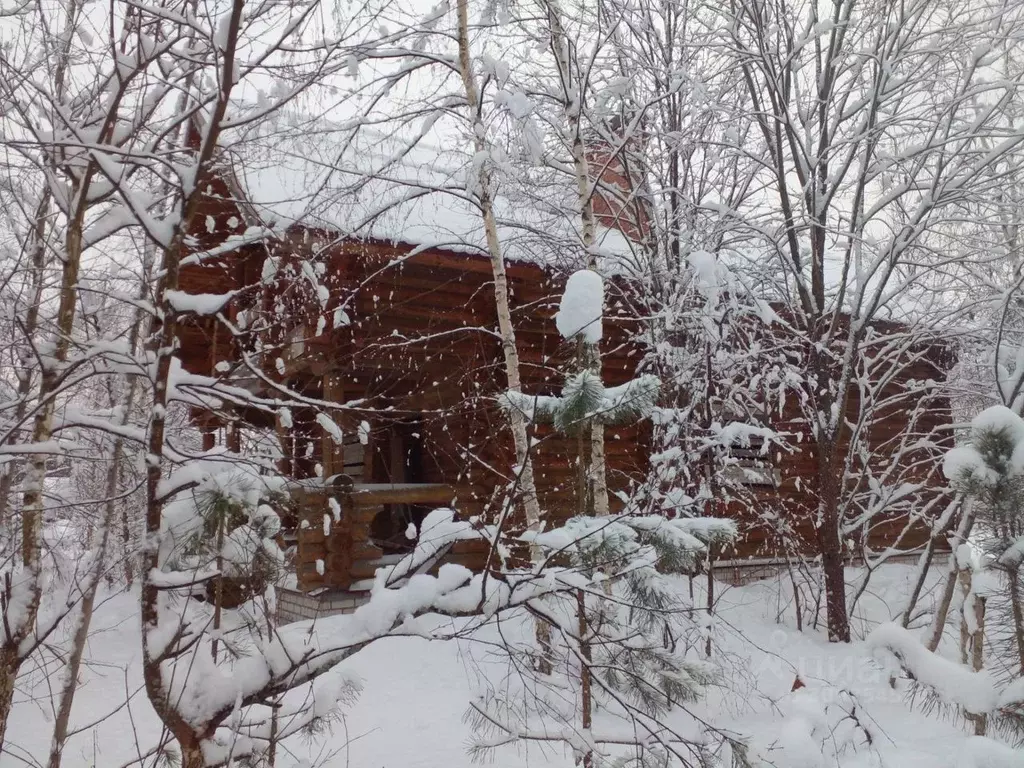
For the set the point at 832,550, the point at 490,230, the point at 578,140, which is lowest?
the point at 832,550

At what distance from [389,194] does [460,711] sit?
4.83m

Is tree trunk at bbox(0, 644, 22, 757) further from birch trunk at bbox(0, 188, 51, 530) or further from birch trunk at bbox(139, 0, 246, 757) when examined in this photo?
birch trunk at bbox(139, 0, 246, 757)

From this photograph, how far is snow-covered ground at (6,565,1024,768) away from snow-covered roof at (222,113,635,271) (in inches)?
143

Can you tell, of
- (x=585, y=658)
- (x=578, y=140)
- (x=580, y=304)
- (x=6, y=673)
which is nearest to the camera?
(x=585, y=658)

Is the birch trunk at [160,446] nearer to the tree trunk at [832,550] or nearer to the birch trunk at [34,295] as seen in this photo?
the birch trunk at [34,295]

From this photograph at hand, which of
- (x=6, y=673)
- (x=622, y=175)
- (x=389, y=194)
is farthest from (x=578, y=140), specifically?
(x=6, y=673)

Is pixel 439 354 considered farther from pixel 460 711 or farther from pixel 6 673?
pixel 6 673

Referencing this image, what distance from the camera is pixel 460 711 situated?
691cm

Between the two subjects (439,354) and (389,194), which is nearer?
(389,194)

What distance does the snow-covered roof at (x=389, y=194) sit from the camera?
6688mm

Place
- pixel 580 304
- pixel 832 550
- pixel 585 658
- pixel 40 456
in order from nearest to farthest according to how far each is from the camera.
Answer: pixel 585 658 < pixel 580 304 < pixel 40 456 < pixel 832 550

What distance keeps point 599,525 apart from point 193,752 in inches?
70.6

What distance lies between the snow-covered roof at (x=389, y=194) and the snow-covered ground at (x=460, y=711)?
3.63 meters

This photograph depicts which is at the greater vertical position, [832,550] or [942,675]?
[942,675]
